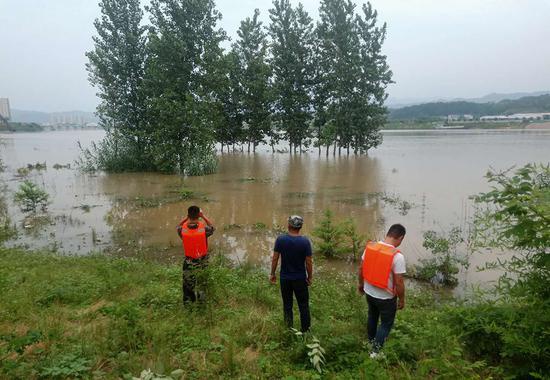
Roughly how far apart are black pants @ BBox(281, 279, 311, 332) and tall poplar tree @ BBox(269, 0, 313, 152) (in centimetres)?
2503

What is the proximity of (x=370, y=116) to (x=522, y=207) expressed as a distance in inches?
1005

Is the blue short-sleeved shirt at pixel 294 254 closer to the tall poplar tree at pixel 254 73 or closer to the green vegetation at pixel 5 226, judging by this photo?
the green vegetation at pixel 5 226

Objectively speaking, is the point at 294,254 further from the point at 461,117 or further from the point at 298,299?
the point at 461,117

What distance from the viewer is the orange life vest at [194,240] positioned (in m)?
5.44

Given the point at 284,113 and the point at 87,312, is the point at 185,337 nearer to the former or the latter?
the point at 87,312

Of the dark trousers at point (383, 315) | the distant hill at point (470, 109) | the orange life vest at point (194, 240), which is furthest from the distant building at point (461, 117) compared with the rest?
the dark trousers at point (383, 315)

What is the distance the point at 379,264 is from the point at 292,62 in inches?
1019

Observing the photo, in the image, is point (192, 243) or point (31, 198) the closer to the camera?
point (192, 243)

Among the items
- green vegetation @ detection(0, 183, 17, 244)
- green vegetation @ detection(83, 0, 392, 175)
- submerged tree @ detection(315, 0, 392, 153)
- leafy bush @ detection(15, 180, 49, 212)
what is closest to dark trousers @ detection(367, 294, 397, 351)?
green vegetation @ detection(0, 183, 17, 244)

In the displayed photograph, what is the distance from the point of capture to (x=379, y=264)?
13.7 feet

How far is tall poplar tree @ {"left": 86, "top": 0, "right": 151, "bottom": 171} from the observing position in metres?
21.2

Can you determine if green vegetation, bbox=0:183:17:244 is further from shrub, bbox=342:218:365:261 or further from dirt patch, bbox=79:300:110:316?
shrub, bbox=342:218:365:261

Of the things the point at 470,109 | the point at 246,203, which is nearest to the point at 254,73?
the point at 246,203

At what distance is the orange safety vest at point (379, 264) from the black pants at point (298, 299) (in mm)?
830
